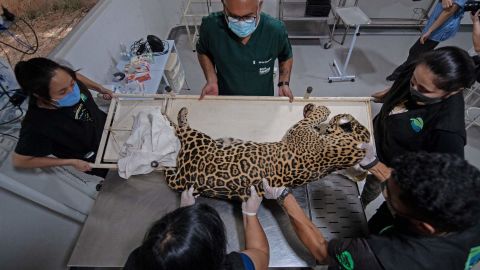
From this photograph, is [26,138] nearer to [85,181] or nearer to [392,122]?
[85,181]

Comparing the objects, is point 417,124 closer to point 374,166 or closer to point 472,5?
point 374,166

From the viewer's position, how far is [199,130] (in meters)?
1.58

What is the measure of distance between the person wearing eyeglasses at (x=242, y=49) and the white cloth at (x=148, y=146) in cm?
37

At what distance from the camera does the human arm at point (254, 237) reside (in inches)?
44.1

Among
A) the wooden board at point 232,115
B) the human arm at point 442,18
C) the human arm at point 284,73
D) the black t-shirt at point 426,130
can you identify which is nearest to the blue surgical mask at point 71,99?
the wooden board at point 232,115

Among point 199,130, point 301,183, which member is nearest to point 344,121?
point 301,183

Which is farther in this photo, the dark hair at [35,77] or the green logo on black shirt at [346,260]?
the dark hair at [35,77]

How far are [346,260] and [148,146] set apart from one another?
1173mm

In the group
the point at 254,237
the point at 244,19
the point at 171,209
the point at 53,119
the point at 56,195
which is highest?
the point at 244,19

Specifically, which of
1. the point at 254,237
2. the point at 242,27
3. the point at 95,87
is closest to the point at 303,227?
the point at 254,237

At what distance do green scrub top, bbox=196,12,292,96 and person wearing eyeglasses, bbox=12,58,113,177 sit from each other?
88 cm

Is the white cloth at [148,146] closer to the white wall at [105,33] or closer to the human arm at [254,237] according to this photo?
the human arm at [254,237]

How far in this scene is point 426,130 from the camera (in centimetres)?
130

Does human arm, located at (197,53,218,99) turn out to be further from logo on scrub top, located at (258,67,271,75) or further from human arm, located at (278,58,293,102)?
human arm, located at (278,58,293,102)
